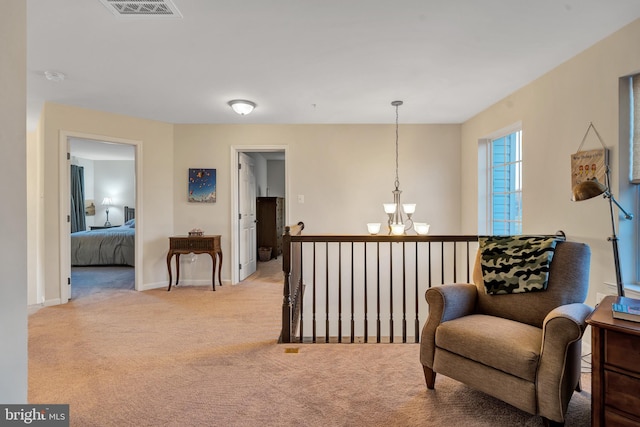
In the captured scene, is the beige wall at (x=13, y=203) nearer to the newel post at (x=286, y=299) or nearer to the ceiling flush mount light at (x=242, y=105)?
the newel post at (x=286, y=299)

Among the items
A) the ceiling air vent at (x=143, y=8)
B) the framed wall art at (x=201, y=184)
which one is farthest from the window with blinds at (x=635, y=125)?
the framed wall art at (x=201, y=184)

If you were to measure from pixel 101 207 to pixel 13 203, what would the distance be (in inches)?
331

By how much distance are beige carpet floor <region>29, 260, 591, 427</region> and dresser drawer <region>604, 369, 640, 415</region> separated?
42cm

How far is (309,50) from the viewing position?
2428 mm

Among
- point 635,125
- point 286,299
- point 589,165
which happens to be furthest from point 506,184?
point 286,299

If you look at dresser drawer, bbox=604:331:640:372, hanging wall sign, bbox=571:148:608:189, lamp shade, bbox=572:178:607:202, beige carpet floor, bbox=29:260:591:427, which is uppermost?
hanging wall sign, bbox=571:148:608:189

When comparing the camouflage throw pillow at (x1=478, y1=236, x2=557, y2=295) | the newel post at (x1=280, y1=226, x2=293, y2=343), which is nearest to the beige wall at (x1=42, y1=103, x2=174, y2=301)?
the newel post at (x1=280, y1=226, x2=293, y2=343)

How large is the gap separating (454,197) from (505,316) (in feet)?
9.54

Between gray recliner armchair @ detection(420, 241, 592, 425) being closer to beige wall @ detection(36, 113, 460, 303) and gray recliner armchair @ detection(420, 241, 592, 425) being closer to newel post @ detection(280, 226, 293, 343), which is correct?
newel post @ detection(280, 226, 293, 343)

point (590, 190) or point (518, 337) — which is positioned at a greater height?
point (590, 190)

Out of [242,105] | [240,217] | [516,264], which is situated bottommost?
[516,264]

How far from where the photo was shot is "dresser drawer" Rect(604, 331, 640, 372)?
1.25 m

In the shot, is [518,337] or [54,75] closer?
[518,337]

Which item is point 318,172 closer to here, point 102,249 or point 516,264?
point 516,264
